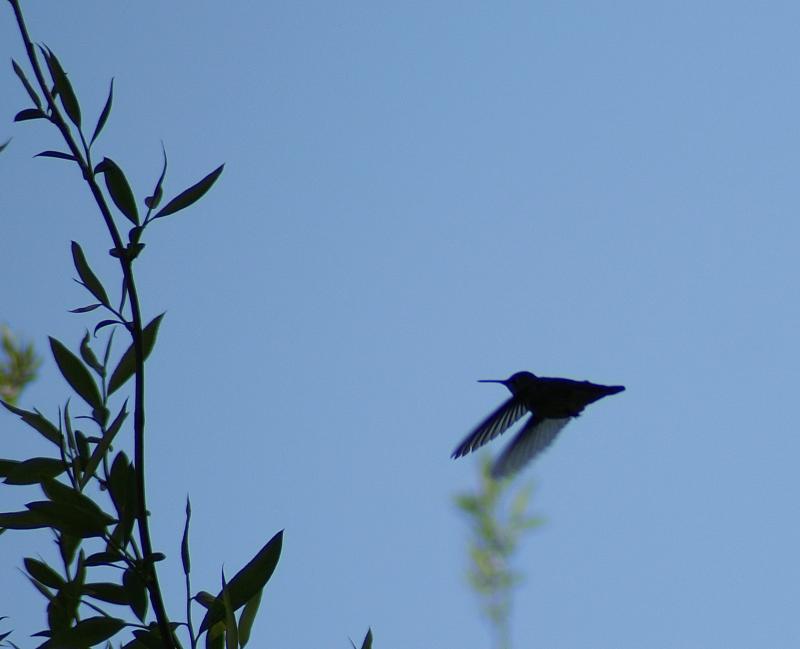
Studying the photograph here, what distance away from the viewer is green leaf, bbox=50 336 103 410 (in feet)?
5.37

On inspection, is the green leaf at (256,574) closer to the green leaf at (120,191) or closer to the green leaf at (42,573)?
the green leaf at (42,573)

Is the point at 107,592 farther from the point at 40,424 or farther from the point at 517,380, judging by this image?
the point at 517,380

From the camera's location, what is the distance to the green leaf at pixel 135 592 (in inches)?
55.7

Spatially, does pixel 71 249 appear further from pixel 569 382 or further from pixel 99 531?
pixel 569 382

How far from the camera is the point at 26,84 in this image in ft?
5.14

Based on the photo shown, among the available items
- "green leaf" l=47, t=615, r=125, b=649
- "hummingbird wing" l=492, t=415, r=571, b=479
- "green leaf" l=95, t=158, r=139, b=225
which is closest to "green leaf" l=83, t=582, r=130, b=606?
"green leaf" l=47, t=615, r=125, b=649

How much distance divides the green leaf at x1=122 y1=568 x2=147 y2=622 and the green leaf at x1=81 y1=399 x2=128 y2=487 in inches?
5.8

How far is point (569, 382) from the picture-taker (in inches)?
209

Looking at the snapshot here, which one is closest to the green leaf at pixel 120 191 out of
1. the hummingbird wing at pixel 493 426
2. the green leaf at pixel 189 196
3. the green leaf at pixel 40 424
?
the green leaf at pixel 189 196

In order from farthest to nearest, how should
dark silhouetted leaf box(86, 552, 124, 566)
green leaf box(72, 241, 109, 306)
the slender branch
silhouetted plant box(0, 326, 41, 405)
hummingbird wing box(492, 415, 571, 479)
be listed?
hummingbird wing box(492, 415, 571, 479)
silhouetted plant box(0, 326, 41, 405)
green leaf box(72, 241, 109, 306)
dark silhouetted leaf box(86, 552, 124, 566)
the slender branch

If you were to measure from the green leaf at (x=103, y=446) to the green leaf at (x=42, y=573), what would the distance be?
0.20 m

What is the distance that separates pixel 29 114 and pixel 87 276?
0.23 metres

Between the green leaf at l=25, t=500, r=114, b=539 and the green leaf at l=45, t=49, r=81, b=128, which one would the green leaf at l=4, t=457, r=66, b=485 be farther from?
the green leaf at l=45, t=49, r=81, b=128

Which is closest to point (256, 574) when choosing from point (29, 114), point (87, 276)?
point (87, 276)
